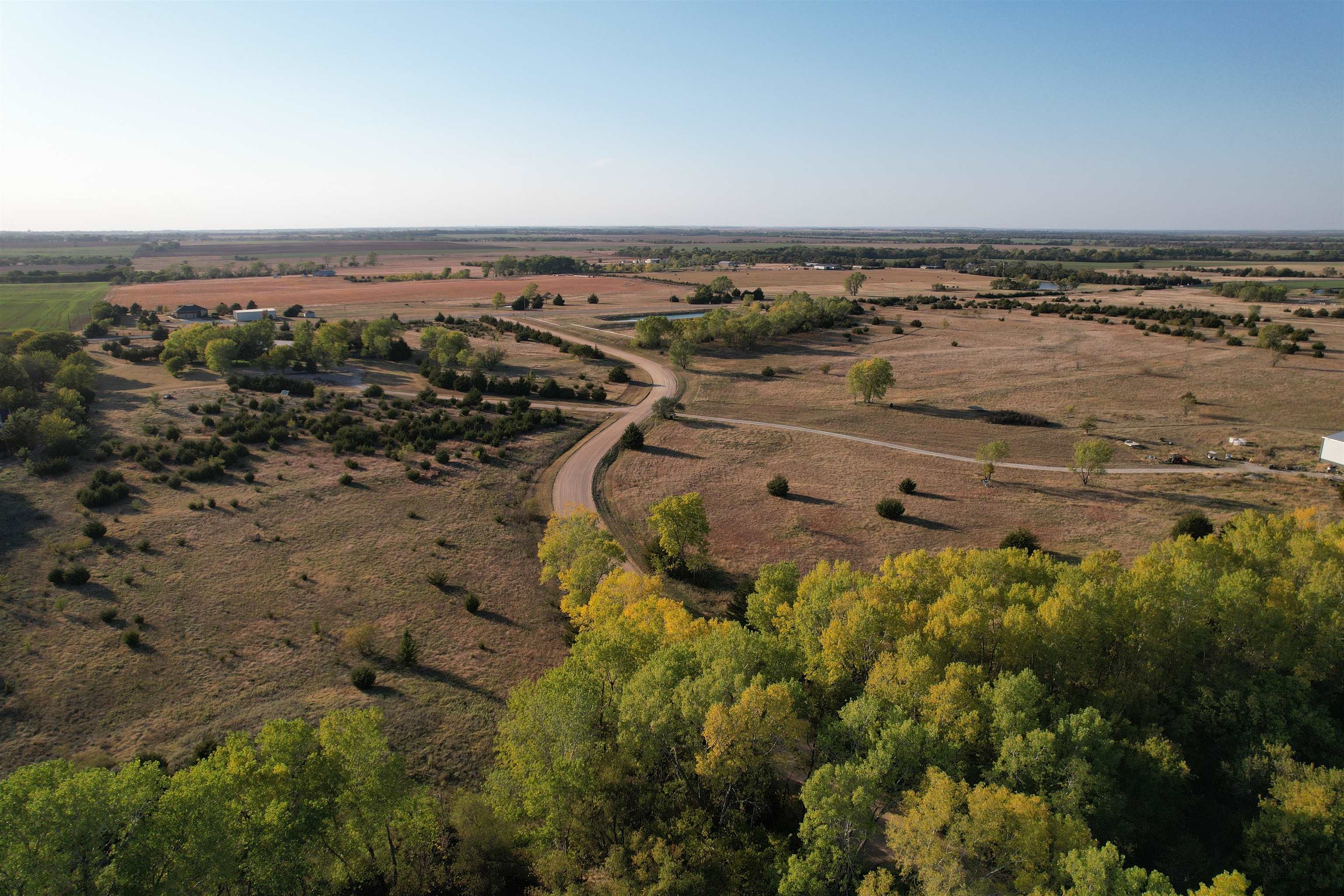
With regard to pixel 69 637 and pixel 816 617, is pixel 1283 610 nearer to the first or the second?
pixel 816 617

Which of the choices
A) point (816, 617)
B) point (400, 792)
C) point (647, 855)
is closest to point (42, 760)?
point (400, 792)

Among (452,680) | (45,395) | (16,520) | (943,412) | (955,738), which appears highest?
(45,395)

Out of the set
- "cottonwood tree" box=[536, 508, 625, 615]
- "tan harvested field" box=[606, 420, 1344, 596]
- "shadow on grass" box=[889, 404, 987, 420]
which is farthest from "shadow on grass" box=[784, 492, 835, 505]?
"shadow on grass" box=[889, 404, 987, 420]

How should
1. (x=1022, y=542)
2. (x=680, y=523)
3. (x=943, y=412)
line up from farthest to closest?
1. (x=943, y=412)
2. (x=1022, y=542)
3. (x=680, y=523)

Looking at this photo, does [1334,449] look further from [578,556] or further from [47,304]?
[47,304]

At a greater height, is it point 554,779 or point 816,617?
point 816,617

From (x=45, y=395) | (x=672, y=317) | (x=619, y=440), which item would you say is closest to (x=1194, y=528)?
(x=619, y=440)

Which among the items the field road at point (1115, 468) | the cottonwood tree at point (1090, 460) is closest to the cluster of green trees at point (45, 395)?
the field road at point (1115, 468)

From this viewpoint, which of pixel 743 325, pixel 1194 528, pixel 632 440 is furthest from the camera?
pixel 743 325
